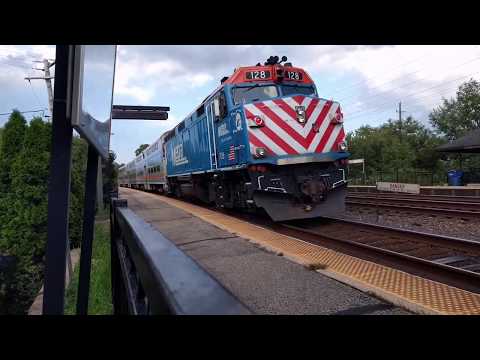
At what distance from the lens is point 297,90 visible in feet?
31.9

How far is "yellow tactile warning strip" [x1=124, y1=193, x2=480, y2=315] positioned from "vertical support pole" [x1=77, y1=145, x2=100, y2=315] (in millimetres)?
2572

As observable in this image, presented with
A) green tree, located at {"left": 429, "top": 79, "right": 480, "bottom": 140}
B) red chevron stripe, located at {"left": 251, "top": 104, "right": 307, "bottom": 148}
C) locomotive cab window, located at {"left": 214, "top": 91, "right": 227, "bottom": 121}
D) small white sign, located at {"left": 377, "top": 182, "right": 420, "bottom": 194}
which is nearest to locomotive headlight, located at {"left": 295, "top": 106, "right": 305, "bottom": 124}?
red chevron stripe, located at {"left": 251, "top": 104, "right": 307, "bottom": 148}

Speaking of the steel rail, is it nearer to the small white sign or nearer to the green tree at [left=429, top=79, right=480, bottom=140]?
the small white sign

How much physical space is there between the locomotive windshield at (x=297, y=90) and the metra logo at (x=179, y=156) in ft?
19.4

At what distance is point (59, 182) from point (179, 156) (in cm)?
1441

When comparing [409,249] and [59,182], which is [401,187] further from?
[59,182]

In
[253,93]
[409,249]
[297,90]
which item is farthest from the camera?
[297,90]

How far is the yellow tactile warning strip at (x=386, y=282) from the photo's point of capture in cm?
348

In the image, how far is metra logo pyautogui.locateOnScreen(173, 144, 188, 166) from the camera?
14.8 meters

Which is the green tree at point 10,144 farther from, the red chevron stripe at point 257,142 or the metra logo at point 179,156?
the red chevron stripe at point 257,142

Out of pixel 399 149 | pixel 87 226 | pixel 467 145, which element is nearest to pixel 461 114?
pixel 399 149

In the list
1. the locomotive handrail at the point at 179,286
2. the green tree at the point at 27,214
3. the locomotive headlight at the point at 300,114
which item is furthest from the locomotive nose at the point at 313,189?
the green tree at the point at 27,214
